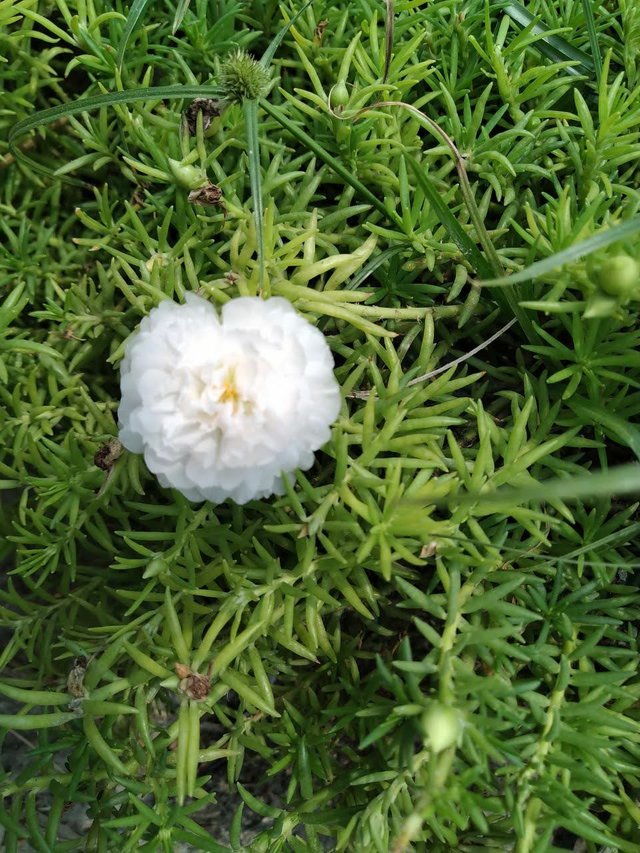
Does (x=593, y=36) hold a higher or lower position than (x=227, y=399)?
higher

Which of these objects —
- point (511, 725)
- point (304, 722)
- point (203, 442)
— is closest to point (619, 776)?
point (511, 725)

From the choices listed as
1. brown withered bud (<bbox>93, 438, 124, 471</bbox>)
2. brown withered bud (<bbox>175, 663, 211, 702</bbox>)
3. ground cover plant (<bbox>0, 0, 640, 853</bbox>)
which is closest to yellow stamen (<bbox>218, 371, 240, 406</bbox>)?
ground cover plant (<bbox>0, 0, 640, 853</bbox>)

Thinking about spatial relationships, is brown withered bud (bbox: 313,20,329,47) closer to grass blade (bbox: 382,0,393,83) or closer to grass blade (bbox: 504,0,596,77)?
grass blade (bbox: 382,0,393,83)

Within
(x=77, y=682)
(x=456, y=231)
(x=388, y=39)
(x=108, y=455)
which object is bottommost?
(x=77, y=682)

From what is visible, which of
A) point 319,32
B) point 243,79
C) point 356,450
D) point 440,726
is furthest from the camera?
point 319,32

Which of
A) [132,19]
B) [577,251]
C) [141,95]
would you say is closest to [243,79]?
[141,95]

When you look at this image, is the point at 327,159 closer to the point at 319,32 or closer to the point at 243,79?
the point at 243,79

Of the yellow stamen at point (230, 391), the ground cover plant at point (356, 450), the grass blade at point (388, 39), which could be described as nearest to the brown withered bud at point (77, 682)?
the ground cover plant at point (356, 450)

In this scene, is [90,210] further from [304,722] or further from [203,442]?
[304,722]

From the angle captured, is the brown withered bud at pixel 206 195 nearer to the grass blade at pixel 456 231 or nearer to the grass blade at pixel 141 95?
the grass blade at pixel 141 95
